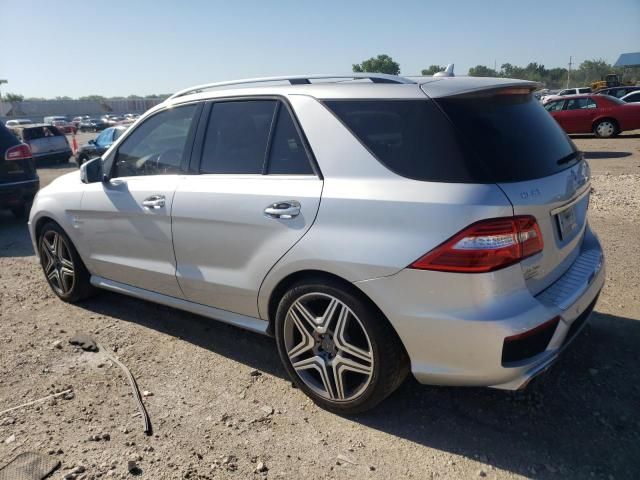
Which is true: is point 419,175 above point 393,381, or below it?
above

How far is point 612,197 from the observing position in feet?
24.9

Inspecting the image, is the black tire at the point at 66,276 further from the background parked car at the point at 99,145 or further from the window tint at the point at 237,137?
the background parked car at the point at 99,145

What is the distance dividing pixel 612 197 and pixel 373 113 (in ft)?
21.2

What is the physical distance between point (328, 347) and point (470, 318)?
88 cm

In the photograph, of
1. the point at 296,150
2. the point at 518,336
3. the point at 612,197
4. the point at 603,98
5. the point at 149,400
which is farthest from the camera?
the point at 603,98

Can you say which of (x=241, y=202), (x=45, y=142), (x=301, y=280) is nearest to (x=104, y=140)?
(x=45, y=142)

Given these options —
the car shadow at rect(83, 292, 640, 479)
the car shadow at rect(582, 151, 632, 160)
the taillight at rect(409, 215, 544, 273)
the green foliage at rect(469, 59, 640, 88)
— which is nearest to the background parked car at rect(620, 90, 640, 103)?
the car shadow at rect(582, 151, 632, 160)

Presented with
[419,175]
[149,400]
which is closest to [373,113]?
[419,175]

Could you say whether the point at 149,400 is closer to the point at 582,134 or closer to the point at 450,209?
the point at 450,209

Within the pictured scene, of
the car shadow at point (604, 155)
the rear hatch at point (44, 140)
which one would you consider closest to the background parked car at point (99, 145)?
the rear hatch at point (44, 140)

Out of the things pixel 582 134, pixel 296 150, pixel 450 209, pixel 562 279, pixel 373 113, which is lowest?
pixel 582 134

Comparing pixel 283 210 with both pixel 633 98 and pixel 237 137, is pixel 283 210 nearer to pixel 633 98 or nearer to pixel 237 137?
pixel 237 137

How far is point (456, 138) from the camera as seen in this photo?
2352 mm

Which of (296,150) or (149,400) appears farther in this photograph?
(149,400)
